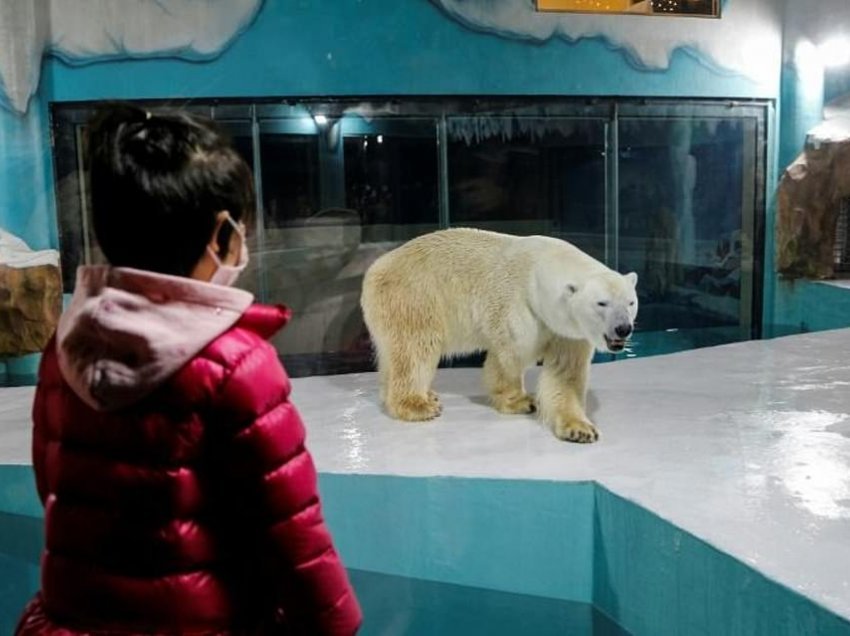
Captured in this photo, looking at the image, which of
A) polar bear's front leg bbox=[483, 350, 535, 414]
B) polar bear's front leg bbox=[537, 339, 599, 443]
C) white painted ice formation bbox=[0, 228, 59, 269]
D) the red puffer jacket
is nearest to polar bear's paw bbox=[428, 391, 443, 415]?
polar bear's front leg bbox=[483, 350, 535, 414]

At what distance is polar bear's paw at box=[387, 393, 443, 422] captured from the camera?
351cm

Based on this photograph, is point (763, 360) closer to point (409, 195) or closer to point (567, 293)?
point (567, 293)

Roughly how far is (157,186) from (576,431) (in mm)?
2345

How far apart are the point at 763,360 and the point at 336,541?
2692mm

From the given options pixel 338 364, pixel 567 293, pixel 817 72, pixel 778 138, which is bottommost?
pixel 338 364

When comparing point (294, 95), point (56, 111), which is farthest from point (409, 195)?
point (56, 111)

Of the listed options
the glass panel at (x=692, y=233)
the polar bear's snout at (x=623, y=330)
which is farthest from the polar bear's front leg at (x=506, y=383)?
the glass panel at (x=692, y=233)

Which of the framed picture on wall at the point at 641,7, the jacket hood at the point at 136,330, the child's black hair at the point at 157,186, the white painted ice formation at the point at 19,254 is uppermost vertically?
the framed picture on wall at the point at 641,7

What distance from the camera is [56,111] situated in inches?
232

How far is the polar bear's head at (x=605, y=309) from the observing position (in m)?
2.93

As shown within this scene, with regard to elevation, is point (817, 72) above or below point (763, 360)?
above

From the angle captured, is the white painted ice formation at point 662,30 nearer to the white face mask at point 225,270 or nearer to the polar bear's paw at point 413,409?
the polar bear's paw at point 413,409

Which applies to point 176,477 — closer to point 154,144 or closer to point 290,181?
point 154,144

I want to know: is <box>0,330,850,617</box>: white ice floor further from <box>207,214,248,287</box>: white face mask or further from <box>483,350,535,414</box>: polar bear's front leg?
<box>207,214,248,287</box>: white face mask
